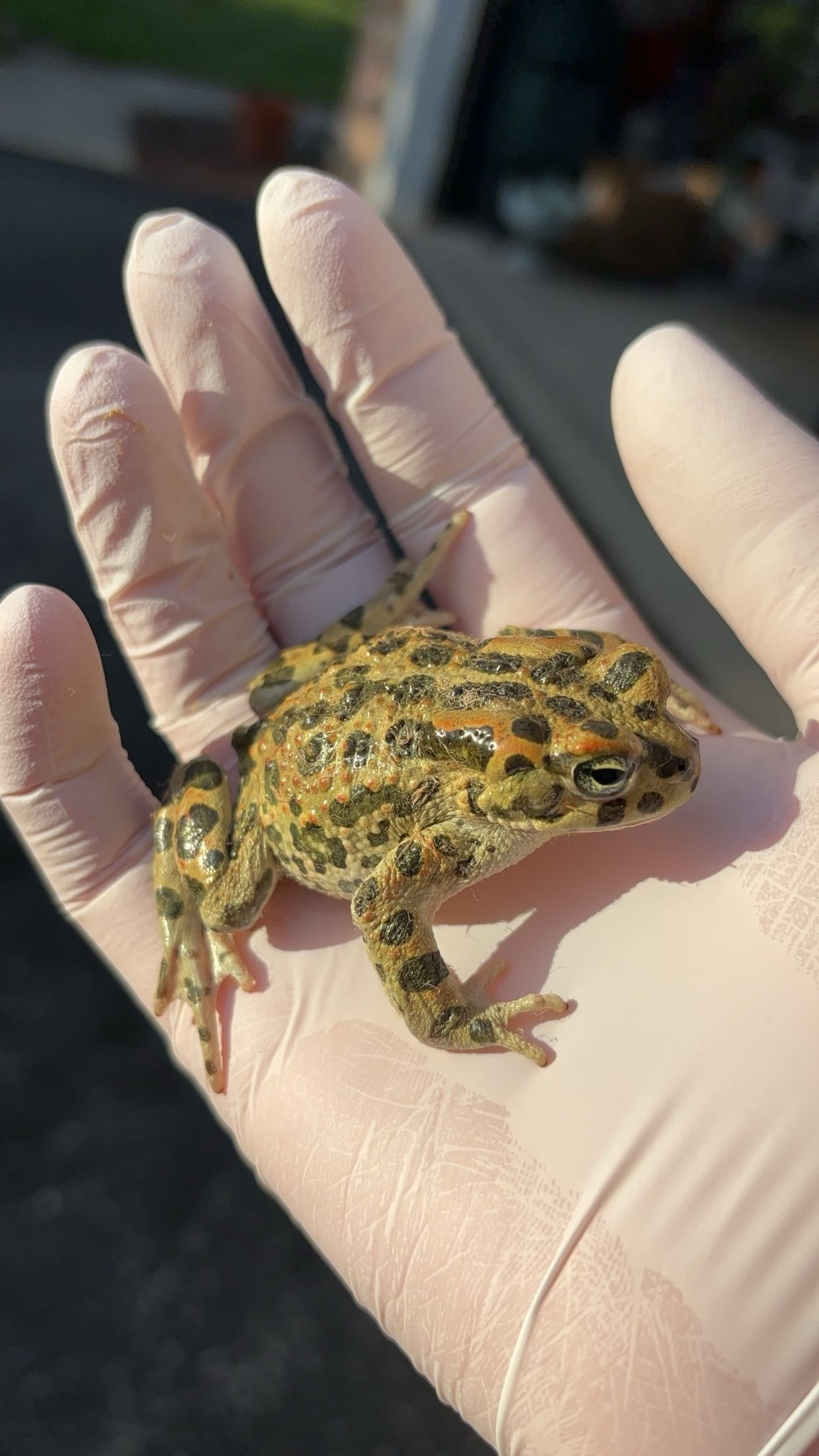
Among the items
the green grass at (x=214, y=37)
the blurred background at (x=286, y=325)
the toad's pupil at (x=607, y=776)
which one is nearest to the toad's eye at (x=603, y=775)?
the toad's pupil at (x=607, y=776)

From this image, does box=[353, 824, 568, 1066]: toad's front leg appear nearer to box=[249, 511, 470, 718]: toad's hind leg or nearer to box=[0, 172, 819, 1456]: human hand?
box=[0, 172, 819, 1456]: human hand

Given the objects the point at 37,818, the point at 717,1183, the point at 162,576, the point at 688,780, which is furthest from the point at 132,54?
the point at 717,1183

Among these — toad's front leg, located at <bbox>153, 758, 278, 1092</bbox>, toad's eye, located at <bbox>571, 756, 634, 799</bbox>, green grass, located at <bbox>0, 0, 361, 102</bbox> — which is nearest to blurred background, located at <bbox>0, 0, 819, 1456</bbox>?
green grass, located at <bbox>0, 0, 361, 102</bbox>

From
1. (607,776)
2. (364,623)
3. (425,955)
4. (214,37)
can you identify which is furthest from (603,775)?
(214,37)

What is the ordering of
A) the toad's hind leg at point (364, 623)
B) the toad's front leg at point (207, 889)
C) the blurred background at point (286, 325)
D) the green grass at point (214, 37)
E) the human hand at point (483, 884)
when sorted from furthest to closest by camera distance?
the green grass at point (214, 37) → the blurred background at point (286, 325) → the toad's hind leg at point (364, 623) → the toad's front leg at point (207, 889) → the human hand at point (483, 884)

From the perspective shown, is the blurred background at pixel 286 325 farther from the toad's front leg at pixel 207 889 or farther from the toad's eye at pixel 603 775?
the toad's eye at pixel 603 775

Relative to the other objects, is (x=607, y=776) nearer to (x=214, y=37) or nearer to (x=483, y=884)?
(x=483, y=884)

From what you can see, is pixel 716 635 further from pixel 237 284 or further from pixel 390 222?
pixel 390 222
